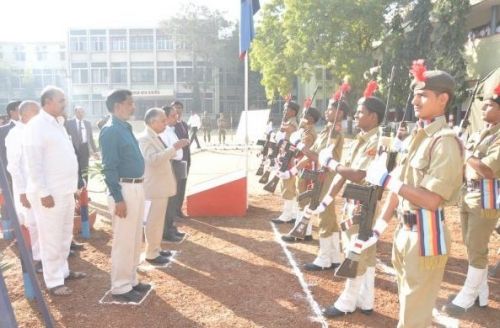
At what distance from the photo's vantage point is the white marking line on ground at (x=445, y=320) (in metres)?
4.02

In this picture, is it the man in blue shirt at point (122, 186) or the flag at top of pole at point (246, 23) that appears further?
the flag at top of pole at point (246, 23)

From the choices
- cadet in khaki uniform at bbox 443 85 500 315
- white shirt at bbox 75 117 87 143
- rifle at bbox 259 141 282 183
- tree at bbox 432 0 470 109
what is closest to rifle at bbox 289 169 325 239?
cadet in khaki uniform at bbox 443 85 500 315

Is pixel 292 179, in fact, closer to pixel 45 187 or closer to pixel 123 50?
pixel 45 187

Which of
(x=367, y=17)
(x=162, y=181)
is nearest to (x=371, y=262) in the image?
(x=162, y=181)

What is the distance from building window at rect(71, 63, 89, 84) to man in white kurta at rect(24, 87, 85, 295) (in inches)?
2068

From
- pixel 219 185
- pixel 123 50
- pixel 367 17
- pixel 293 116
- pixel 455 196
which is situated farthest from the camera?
pixel 123 50

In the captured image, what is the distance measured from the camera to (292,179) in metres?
7.73

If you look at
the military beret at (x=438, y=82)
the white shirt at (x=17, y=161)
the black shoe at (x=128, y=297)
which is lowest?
the black shoe at (x=128, y=297)

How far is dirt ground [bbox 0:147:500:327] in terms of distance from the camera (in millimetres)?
4137

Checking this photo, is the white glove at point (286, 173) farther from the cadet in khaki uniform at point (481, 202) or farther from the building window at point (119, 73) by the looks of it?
the building window at point (119, 73)

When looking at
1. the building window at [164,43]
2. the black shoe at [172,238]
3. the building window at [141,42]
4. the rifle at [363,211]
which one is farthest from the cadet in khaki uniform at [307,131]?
the building window at [141,42]

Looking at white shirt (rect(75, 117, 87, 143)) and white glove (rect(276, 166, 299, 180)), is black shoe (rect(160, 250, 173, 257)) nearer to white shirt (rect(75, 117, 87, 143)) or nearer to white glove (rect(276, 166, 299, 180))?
white glove (rect(276, 166, 299, 180))

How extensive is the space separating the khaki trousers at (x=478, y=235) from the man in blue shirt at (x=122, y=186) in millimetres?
3390

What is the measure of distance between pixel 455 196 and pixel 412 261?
0.51 m
